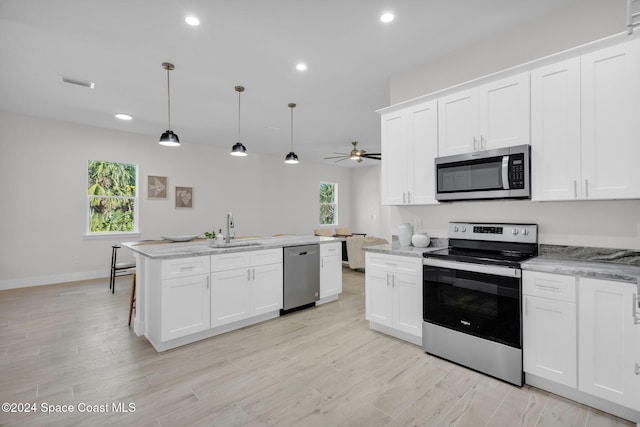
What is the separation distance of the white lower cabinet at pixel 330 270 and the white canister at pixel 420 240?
1340 millimetres

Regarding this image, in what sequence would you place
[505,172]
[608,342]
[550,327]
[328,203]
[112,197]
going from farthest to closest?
1. [328,203]
2. [112,197]
3. [505,172]
4. [550,327]
5. [608,342]

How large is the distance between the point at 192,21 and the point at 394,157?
2300 millimetres

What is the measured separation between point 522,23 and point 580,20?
414 millimetres

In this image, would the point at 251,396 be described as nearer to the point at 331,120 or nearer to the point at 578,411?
the point at 578,411

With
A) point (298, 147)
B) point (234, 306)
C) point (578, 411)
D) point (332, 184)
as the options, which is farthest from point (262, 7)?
point (332, 184)

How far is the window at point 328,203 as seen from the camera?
10.1m

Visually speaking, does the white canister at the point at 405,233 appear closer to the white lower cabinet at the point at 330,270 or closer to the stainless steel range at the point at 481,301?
the stainless steel range at the point at 481,301

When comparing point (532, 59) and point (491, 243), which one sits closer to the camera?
point (532, 59)

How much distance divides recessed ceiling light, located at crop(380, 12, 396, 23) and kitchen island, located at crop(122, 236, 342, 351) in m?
2.53

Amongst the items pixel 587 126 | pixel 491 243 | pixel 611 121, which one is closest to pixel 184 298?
pixel 491 243

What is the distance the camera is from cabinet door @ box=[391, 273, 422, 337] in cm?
277

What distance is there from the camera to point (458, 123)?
2797 mm

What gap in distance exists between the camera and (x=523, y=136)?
7.92 feet

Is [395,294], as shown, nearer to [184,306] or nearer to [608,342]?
[608,342]
